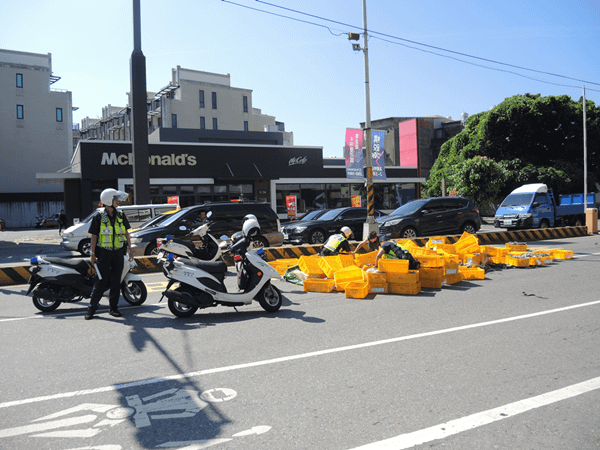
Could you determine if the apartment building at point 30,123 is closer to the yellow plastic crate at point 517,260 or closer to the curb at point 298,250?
the curb at point 298,250

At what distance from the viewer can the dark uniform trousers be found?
23.1 ft

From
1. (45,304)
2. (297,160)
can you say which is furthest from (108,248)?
(297,160)

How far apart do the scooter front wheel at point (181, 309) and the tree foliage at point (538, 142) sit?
33797 mm

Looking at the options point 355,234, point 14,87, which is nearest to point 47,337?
point 355,234

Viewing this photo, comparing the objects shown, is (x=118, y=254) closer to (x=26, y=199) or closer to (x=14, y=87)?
(x=26, y=199)

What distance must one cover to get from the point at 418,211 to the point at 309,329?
41.5ft

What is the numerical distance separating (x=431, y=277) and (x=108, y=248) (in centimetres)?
583

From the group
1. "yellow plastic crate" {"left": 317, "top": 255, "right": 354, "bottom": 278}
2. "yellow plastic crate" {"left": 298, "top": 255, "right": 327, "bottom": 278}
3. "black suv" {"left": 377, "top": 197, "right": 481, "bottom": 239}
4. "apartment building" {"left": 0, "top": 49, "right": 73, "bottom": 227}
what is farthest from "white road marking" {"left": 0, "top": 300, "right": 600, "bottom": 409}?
"apartment building" {"left": 0, "top": 49, "right": 73, "bottom": 227}

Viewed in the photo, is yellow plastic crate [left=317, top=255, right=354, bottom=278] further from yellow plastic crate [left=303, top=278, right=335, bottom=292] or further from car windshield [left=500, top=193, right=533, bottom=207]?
car windshield [left=500, top=193, right=533, bottom=207]

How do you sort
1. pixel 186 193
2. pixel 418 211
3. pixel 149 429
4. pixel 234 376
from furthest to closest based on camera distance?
pixel 186 193 < pixel 418 211 < pixel 234 376 < pixel 149 429

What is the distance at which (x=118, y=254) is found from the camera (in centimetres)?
714

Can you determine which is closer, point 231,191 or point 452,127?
point 231,191

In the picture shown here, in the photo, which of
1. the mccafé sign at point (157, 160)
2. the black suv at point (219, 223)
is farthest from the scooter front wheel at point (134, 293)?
the mccafé sign at point (157, 160)

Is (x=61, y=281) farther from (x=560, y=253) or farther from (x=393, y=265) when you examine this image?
(x=560, y=253)
